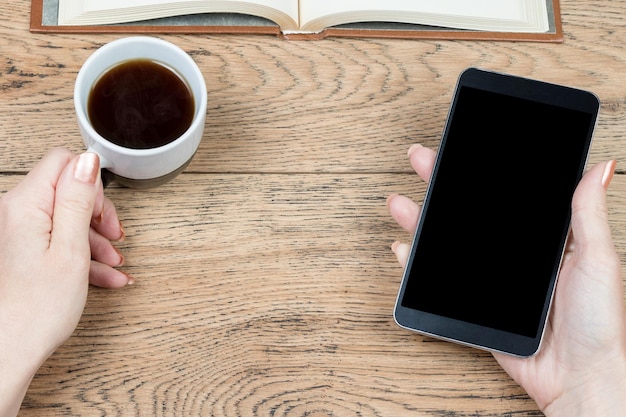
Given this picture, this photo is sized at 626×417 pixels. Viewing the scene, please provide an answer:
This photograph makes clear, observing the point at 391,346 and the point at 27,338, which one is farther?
the point at 391,346

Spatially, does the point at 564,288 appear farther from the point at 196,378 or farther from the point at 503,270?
the point at 196,378

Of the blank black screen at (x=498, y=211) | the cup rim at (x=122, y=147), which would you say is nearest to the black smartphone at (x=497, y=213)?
the blank black screen at (x=498, y=211)

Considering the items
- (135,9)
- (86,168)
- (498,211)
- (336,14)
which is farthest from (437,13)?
(86,168)

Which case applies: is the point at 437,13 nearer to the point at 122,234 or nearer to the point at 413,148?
the point at 413,148

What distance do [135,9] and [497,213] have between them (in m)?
0.49

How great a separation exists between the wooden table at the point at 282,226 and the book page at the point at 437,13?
3cm

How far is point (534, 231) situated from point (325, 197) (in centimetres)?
24

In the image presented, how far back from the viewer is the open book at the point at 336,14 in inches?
34.1

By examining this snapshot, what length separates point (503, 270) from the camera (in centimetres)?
79

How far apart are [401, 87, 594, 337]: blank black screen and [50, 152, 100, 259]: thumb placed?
347 mm

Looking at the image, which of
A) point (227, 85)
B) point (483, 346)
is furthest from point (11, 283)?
point (483, 346)

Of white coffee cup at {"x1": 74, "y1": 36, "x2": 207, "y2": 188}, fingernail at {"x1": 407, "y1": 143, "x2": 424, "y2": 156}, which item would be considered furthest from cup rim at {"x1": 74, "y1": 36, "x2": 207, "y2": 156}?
fingernail at {"x1": 407, "y1": 143, "x2": 424, "y2": 156}

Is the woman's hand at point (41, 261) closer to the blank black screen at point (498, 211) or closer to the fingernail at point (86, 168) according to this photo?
the fingernail at point (86, 168)

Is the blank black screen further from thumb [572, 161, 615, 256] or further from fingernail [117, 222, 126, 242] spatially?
fingernail [117, 222, 126, 242]
